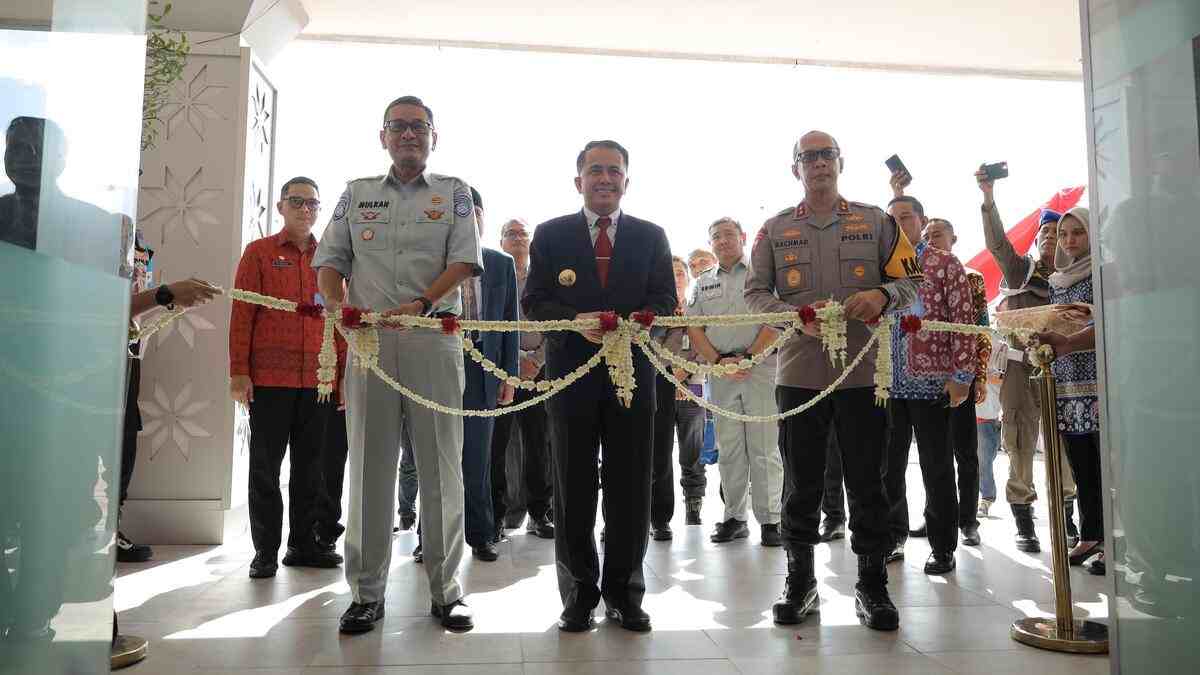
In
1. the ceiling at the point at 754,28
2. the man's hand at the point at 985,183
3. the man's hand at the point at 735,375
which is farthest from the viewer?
the ceiling at the point at 754,28

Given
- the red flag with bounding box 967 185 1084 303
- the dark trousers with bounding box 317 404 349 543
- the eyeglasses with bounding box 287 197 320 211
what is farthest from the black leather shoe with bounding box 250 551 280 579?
the red flag with bounding box 967 185 1084 303

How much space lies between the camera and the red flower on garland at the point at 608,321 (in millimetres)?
2920

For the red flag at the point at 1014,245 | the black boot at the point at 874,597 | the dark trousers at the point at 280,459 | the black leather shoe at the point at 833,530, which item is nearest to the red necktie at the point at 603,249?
the black boot at the point at 874,597

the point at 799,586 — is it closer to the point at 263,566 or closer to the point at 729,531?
the point at 729,531

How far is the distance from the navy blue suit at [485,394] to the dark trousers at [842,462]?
5.54 feet

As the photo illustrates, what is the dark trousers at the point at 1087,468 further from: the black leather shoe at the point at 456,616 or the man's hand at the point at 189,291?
the man's hand at the point at 189,291

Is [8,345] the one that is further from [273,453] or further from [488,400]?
[488,400]

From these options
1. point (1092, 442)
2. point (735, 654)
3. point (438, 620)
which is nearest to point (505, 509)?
point (438, 620)

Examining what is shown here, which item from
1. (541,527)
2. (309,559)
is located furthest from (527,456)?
(309,559)

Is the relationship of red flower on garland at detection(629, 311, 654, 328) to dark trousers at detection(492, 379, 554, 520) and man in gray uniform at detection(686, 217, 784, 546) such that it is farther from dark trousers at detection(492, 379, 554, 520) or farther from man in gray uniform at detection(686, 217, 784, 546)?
dark trousers at detection(492, 379, 554, 520)

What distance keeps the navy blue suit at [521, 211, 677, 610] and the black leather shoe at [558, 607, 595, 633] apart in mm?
20

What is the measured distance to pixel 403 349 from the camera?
3.05 m

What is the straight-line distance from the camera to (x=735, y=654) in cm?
277

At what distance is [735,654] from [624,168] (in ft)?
5.76
